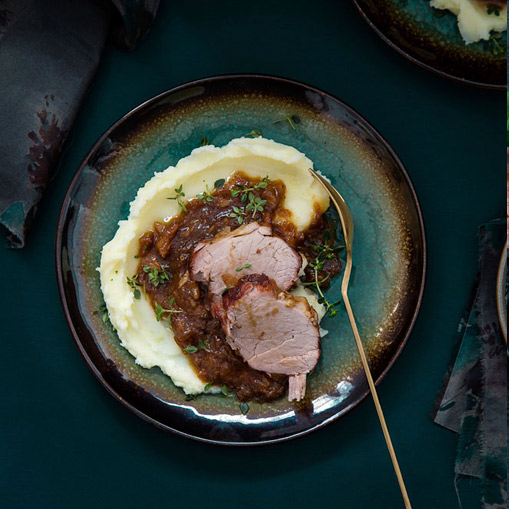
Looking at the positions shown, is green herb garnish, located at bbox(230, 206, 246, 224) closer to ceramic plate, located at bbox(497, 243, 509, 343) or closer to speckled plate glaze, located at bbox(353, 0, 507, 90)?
speckled plate glaze, located at bbox(353, 0, 507, 90)

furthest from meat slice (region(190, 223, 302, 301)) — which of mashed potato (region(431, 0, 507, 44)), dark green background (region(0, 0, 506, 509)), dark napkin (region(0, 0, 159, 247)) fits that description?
mashed potato (region(431, 0, 507, 44))

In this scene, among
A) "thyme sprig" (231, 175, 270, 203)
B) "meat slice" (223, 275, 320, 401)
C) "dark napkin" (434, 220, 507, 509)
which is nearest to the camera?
"meat slice" (223, 275, 320, 401)

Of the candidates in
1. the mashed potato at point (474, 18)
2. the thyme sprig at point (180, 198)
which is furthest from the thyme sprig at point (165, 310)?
the mashed potato at point (474, 18)

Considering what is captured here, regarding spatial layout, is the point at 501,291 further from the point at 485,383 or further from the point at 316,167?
the point at 316,167

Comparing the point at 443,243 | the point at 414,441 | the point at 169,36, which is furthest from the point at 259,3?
the point at 414,441

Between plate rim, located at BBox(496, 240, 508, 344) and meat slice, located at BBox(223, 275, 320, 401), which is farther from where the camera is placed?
plate rim, located at BBox(496, 240, 508, 344)

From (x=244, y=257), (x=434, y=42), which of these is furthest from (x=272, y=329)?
(x=434, y=42)

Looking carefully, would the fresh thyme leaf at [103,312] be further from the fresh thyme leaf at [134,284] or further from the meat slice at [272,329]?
the meat slice at [272,329]
